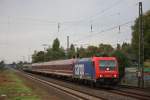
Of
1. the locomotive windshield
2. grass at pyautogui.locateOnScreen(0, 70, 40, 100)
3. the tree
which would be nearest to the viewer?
grass at pyautogui.locateOnScreen(0, 70, 40, 100)

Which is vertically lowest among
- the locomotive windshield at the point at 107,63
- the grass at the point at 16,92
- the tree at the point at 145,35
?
the grass at the point at 16,92

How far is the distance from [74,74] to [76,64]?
62.4 inches

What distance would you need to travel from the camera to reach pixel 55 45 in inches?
6422

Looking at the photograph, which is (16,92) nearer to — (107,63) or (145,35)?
(107,63)

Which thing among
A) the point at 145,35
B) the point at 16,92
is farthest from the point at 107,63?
the point at 145,35

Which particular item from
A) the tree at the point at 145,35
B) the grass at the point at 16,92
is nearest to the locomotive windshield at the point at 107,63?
the grass at the point at 16,92

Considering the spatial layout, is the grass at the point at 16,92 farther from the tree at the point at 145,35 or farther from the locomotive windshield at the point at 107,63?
the tree at the point at 145,35

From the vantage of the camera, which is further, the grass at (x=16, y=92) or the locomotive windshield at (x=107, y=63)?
the locomotive windshield at (x=107, y=63)

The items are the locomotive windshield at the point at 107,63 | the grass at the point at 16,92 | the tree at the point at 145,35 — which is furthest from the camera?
the tree at the point at 145,35

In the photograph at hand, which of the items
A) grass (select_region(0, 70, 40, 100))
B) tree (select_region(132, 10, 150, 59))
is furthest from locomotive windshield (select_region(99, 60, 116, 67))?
tree (select_region(132, 10, 150, 59))

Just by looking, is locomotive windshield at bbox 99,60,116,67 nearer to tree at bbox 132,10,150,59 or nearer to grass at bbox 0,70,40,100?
grass at bbox 0,70,40,100

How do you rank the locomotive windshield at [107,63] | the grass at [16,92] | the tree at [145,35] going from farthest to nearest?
the tree at [145,35] < the locomotive windshield at [107,63] < the grass at [16,92]

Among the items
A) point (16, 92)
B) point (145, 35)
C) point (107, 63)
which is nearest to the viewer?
point (16, 92)

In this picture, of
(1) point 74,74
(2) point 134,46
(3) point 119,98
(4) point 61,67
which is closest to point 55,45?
(2) point 134,46
